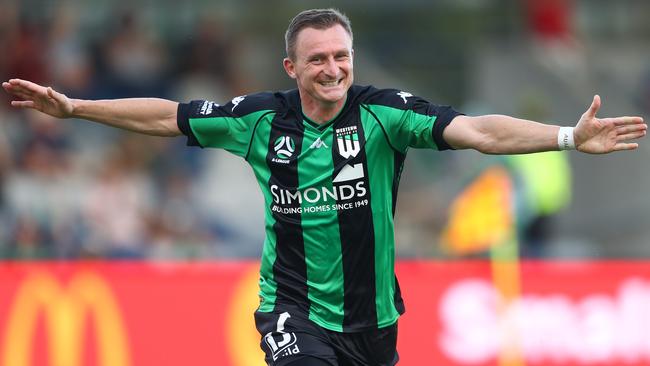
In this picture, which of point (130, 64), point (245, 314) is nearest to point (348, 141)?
point (245, 314)

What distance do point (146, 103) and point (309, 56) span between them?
88 centimetres

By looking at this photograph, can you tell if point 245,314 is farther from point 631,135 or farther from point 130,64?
point 130,64

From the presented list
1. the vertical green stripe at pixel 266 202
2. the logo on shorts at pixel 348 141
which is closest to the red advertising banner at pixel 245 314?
the vertical green stripe at pixel 266 202

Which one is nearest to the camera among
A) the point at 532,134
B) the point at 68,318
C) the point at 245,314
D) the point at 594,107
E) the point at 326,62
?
the point at 594,107

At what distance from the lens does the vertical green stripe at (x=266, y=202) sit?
6.07 metres

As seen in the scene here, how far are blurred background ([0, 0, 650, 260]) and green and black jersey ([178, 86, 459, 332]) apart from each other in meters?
5.01

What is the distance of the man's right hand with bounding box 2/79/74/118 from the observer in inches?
234

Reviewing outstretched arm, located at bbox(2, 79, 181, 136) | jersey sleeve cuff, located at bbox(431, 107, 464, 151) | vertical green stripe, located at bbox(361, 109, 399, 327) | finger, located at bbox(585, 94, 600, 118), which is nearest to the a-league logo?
vertical green stripe, located at bbox(361, 109, 399, 327)

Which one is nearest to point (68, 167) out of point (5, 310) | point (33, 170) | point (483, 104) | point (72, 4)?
point (33, 170)

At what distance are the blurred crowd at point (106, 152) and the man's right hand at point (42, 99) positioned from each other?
5.01 meters

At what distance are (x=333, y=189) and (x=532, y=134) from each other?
1000 mm

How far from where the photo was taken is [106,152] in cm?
1380

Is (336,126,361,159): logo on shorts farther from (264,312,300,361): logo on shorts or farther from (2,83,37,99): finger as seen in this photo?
(2,83,37,99): finger

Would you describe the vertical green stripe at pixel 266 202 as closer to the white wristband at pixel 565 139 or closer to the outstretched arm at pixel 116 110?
A: the outstretched arm at pixel 116 110
